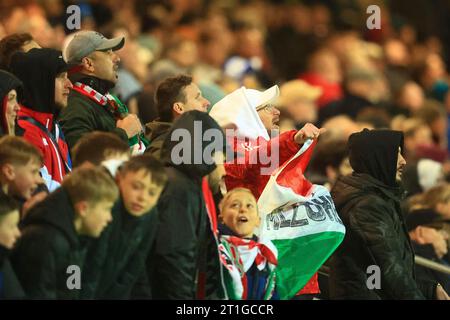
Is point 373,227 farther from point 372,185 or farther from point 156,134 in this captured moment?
point 156,134

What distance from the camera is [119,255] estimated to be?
292 inches

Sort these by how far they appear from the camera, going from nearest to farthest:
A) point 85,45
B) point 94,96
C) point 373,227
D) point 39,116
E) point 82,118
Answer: point 39,116, point 373,227, point 82,118, point 94,96, point 85,45

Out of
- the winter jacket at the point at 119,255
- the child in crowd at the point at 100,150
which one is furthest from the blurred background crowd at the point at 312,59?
the winter jacket at the point at 119,255

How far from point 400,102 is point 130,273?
10205 millimetres

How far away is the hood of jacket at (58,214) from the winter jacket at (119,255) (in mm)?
266

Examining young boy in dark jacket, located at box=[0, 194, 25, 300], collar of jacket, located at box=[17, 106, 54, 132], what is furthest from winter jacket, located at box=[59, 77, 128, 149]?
young boy in dark jacket, located at box=[0, 194, 25, 300]

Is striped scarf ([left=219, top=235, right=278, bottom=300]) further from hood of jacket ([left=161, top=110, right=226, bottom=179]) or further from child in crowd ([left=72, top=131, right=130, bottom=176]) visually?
child in crowd ([left=72, top=131, right=130, bottom=176])

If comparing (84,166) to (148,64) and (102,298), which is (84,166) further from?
(148,64)

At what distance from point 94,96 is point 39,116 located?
1.98ft

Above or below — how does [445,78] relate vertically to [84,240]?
above

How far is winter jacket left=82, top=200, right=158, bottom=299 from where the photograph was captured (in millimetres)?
7352

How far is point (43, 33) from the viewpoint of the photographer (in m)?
12.1

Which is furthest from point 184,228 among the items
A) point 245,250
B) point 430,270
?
point 430,270

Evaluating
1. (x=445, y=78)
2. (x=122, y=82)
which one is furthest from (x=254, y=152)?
(x=445, y=78)
